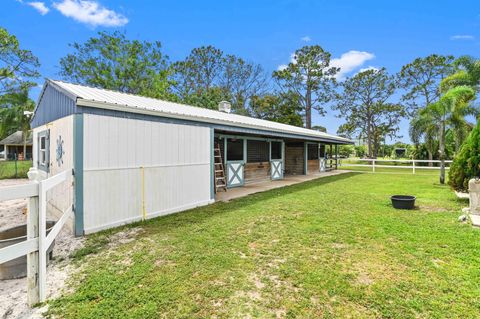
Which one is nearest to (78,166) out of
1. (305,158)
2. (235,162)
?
(235,162)

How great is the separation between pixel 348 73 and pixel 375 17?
17.1m

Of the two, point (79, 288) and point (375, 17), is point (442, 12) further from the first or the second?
point (79, 288)

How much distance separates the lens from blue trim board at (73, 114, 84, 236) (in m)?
4.38

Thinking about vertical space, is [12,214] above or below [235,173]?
below

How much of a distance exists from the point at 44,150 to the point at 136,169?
3.39m

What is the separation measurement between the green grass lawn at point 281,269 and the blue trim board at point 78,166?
449 mm

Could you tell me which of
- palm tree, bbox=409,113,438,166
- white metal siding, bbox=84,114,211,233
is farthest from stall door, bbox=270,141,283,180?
palm tree, bbox=409,113,438,166

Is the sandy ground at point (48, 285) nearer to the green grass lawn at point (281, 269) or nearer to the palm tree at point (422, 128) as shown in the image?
the green grass lawn at point (281, 269)

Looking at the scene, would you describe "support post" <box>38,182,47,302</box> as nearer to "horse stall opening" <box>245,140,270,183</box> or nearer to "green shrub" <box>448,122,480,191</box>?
"green shrub" <box>448,122,480,191</box>

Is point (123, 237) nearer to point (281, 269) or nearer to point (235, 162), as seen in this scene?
point (281, 269)

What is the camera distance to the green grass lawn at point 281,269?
243cm

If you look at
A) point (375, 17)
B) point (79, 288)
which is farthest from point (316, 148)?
point (79, 288)

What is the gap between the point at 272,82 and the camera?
31547mm

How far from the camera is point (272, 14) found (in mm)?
20719
